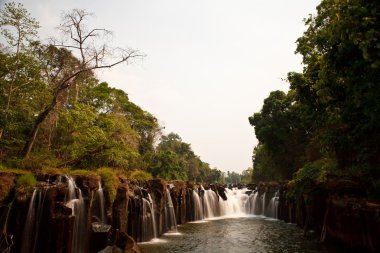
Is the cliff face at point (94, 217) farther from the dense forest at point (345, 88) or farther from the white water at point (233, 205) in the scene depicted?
the white water at point (233, 205)

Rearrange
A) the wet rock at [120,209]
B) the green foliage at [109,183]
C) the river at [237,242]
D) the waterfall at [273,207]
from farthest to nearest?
1. the waterfall at [273,207]
2. the wet rock at [120,209]
3. the green foliage at [109,183]
4. the river at [237,242]

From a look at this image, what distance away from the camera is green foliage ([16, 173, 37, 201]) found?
12495 millimetres

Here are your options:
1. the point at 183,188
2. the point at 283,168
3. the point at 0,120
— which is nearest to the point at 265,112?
the point at 283,168

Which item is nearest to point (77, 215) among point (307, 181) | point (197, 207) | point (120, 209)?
point (120, 209)

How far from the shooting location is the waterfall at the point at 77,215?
43.7 feet

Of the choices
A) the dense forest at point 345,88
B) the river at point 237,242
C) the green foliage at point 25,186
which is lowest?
the river at point 237,242

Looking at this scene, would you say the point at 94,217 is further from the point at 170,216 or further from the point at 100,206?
the point at 170,216

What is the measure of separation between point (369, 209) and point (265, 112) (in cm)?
3219

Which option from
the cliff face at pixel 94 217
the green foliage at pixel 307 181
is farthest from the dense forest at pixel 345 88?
the cliff face at pixel 94 217

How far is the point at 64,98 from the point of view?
1027 inches

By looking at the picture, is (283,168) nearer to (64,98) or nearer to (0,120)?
(64,98)

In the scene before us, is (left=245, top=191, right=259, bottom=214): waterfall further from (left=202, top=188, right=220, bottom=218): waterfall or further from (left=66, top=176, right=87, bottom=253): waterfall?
(left=66, top=176, right=87, bottom=253): waterfall

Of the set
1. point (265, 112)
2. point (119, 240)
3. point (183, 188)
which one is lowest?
point (119, 240)

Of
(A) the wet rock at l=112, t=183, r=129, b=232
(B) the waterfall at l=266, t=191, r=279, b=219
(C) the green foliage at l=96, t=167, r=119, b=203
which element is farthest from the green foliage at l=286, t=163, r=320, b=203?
(B) the waterfall at l=266, t=191, r=279, b=219
